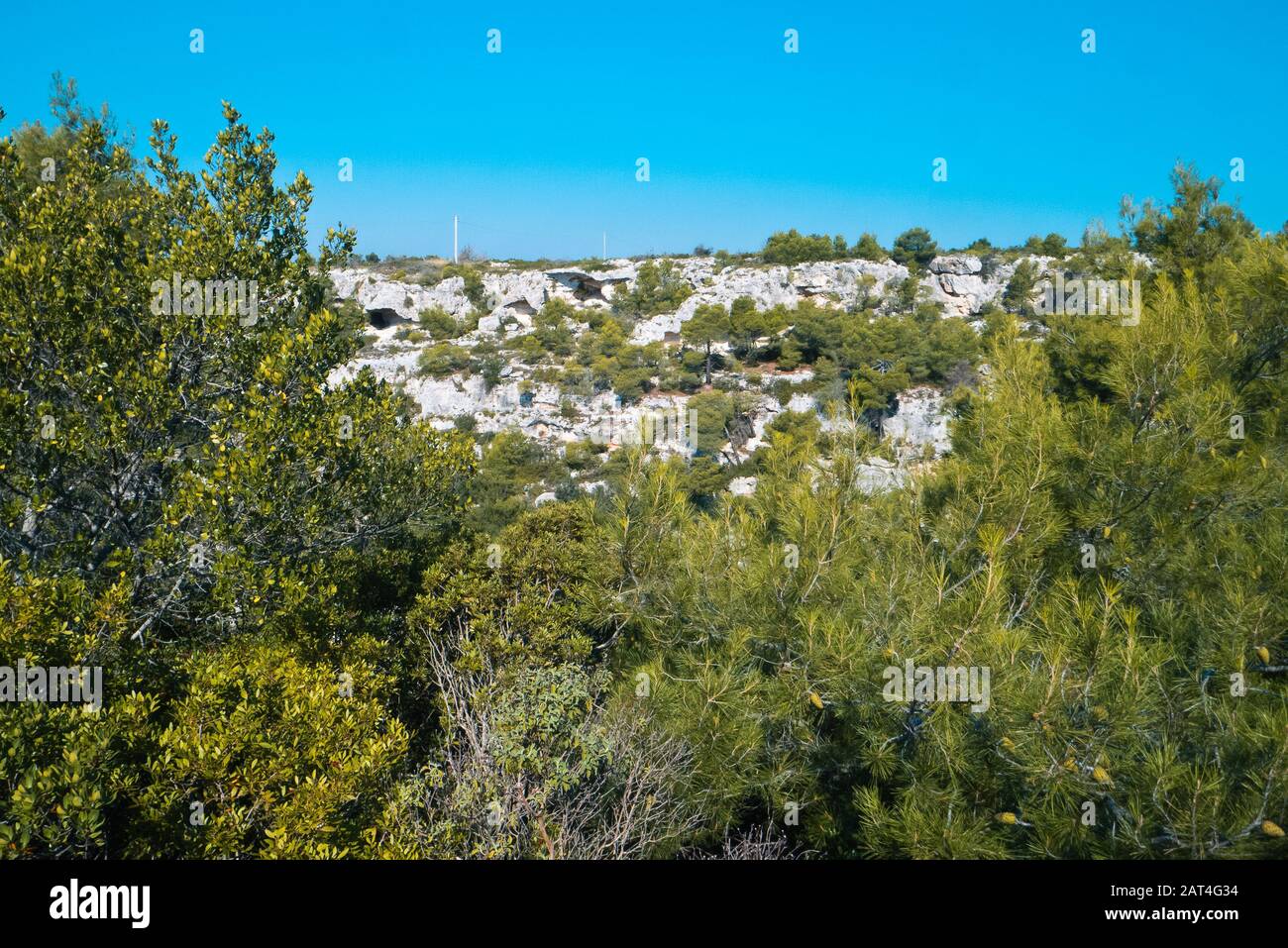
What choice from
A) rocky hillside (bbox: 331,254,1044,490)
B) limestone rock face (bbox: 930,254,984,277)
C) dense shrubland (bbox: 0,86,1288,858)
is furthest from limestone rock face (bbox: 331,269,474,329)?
dense shrubland (bbox: 0,86,1288,858)

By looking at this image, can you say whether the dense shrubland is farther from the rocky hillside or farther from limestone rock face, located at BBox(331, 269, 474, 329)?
limestone rock face, located at BBox(331, 269, 474, 329)

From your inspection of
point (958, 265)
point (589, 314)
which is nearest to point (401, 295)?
point (589, 314)

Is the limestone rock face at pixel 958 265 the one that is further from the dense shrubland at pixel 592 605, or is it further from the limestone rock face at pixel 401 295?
the dense shrubland at pixel 592 605

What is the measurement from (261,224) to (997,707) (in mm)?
5863

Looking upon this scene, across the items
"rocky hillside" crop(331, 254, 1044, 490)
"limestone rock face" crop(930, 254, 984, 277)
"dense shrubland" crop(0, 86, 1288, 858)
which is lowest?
"dense shrubland" crop(0, 86, 1288, 858)

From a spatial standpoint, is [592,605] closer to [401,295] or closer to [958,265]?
[401,295]

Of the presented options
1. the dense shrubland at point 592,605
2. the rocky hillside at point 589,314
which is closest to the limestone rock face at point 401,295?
the rocky hillside at point 589,314

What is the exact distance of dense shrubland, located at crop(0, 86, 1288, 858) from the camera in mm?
3021

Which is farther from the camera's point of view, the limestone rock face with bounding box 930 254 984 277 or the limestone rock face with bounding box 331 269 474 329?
the limestone rock face with bounding box 930 254 984 277

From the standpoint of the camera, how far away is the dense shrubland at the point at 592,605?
3.02m

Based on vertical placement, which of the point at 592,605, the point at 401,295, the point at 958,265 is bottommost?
the point at 592,605

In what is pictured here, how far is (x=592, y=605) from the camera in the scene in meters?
5.11

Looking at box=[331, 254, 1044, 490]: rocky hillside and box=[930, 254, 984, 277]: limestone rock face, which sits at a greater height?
box=[930, 254, 984, 277]: limestone rock face
